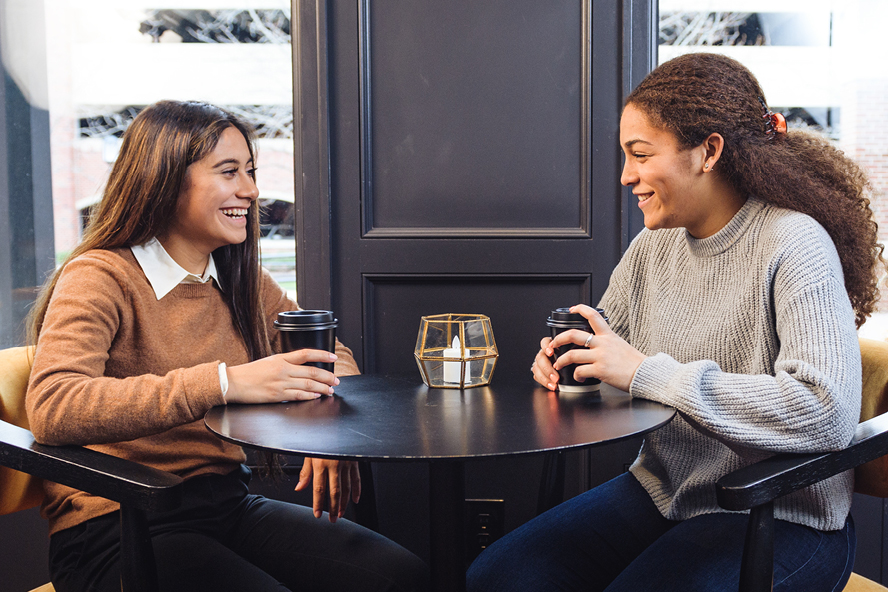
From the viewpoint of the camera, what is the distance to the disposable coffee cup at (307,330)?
49.4 inches

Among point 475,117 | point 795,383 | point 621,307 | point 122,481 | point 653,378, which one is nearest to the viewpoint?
point 122,481

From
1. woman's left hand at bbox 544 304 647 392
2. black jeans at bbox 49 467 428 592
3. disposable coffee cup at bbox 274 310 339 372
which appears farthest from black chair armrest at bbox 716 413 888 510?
disposable coffee cup at bbox 274 310 339 372

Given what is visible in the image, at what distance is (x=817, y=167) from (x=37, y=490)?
170cm

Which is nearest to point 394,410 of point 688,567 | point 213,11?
point 688,567

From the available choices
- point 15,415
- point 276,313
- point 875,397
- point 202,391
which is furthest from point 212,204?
point 875,397

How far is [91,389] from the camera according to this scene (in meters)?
1.15

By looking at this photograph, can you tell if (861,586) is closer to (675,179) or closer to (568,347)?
(568,347)

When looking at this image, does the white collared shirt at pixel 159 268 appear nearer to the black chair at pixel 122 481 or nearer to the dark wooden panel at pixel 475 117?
the black chair at pixel 122 481

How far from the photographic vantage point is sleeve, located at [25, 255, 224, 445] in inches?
44.3

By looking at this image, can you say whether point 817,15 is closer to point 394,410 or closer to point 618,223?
point 618,223

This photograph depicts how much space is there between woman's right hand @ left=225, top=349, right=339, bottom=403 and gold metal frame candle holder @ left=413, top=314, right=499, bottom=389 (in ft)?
0.63

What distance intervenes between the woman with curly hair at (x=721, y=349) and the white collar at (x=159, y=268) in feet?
2.48

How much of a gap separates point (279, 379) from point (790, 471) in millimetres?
830

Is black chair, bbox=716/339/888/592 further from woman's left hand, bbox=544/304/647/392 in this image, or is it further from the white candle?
the white candle
